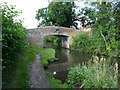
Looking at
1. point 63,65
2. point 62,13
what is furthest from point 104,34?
point 62,13

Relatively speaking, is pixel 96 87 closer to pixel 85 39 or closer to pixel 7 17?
pixel 7 17

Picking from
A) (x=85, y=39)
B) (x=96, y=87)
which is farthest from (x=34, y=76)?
(x=85, y=39)

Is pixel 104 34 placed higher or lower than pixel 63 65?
higher

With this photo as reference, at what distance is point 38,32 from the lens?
1582 centimetres

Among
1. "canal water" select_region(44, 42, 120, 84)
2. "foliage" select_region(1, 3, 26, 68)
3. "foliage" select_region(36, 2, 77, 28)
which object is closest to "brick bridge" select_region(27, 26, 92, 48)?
"foliage" select_region(36, 2, 77, 28)

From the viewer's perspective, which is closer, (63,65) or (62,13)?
(63,65)

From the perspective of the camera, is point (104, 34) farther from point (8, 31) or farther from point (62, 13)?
point (8, 31)

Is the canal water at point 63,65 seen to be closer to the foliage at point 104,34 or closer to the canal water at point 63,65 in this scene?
the canal water at point 63,65

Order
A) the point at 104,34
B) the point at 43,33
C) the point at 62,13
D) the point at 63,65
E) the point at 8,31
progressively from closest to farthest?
the point at 8,31, the point at 63,65, the point at 104,34, the point at 43,33, the point at 62,13

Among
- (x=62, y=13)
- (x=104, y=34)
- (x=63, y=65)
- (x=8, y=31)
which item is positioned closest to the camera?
(x=8, y=31)

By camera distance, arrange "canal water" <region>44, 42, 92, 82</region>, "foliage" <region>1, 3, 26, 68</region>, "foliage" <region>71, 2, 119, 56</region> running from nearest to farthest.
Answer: "foliage" <region>1, 3, 26, 68</region> < "canal water" <region>44, 42, 92, 82</region> < "foliage" <region>71, 2, 119, 56</region>

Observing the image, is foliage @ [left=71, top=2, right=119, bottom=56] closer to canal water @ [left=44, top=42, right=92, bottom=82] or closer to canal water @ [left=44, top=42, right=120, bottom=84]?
canal water @ [left=44, top=42, right=120, bottom=84]

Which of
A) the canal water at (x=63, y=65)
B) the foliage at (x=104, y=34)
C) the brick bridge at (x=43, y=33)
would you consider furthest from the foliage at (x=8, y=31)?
the brick bridge at (x=43, y=33)

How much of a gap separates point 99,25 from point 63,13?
728 cm
